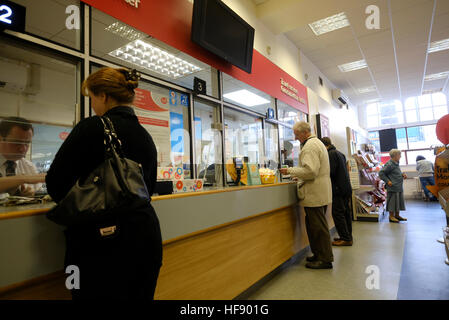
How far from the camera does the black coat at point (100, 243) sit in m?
0.82

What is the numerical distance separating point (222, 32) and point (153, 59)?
0.87 meters

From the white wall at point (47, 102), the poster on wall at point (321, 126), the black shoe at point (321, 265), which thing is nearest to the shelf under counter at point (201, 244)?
the black shoe at point (321, 265)

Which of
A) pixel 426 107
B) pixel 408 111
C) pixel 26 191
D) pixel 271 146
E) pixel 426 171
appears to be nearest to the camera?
pixel 26 191

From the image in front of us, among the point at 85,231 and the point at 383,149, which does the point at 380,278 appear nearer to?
the point at 85,231

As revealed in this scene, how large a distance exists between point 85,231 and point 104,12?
1670 mm

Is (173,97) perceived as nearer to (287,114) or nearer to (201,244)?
(201,244)

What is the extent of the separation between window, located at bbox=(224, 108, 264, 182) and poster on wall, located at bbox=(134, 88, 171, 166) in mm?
927

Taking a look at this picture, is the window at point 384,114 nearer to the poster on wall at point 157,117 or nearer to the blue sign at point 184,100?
the blue sign at point 184,100

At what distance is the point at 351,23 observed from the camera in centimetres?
450

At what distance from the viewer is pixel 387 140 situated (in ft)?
35.2

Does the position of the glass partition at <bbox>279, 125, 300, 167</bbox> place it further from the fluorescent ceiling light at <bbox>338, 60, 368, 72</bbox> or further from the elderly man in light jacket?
the fluorescent ceiling light at <bbox>338, 60, 368, 72</bbox>

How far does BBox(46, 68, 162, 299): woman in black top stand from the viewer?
82 cm

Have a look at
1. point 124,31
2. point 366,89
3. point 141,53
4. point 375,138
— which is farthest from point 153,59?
point 375,138
